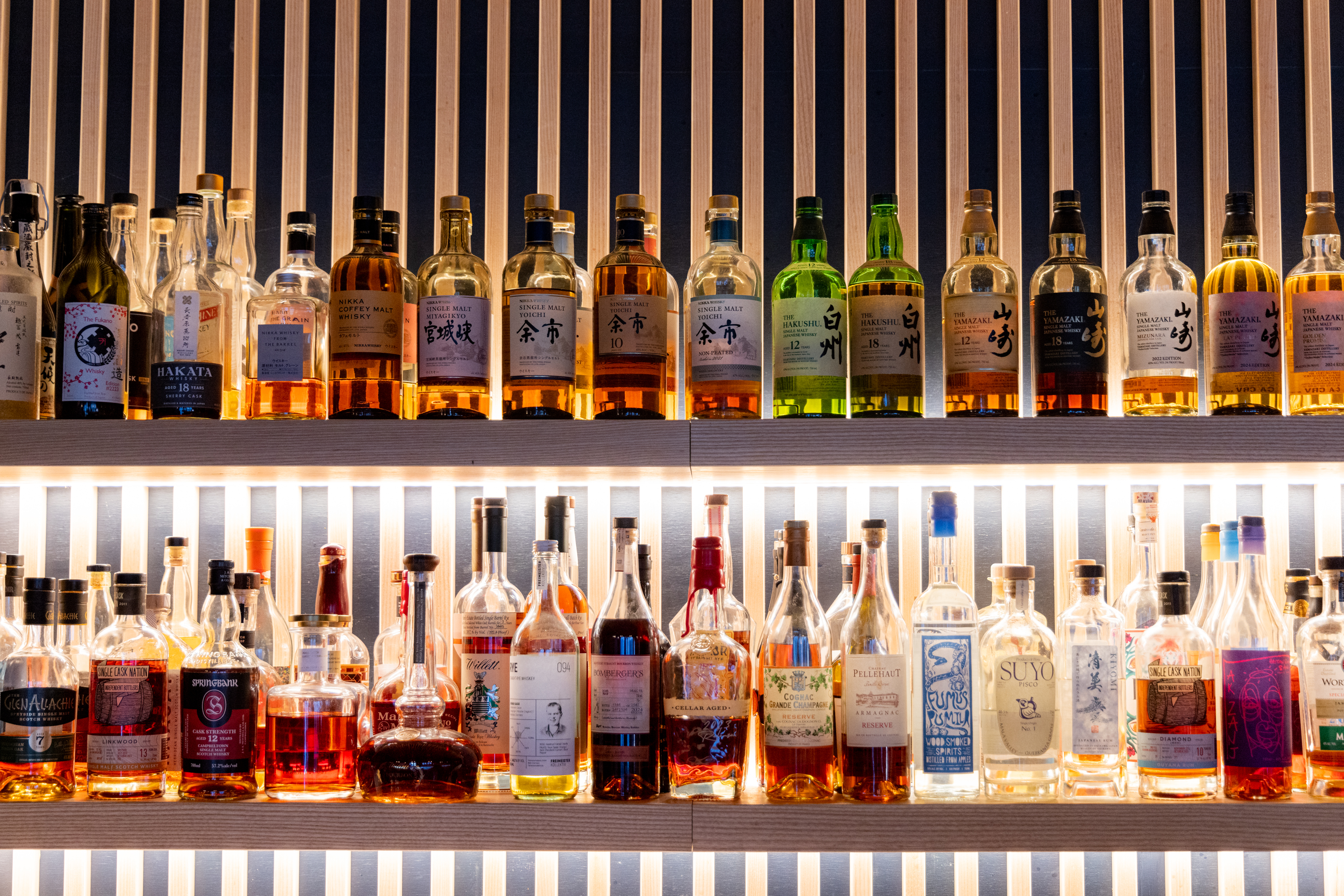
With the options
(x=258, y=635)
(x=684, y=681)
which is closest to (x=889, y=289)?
(x=684, y=681)

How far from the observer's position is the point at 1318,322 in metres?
1.45

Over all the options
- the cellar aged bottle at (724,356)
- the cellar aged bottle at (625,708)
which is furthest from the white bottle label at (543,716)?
the cellar aged bottle at (724,356)

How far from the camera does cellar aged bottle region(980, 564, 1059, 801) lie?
4.71ft

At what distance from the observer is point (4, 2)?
78.4 inches

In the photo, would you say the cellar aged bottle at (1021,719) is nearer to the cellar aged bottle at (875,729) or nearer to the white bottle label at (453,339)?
the cellar aged bottle at (875,729)

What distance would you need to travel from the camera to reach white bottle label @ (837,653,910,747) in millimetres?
1411

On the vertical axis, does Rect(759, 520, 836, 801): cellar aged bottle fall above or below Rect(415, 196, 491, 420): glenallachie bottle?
below

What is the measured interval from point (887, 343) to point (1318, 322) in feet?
1.69

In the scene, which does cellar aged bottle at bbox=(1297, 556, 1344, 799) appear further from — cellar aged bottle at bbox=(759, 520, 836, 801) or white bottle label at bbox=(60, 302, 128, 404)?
white bottle label at bbox=(60, 302, 128, 404)

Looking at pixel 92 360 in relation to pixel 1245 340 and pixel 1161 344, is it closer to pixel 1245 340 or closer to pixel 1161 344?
pixel 1161 344

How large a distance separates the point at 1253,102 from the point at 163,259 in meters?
1.69

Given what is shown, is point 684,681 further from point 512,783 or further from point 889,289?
point 889,289

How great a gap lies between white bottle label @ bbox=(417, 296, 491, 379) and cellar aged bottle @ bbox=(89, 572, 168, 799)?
0.44 m

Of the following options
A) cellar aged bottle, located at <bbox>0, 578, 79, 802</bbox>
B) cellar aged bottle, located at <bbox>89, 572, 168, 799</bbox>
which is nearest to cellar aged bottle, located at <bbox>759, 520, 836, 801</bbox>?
cellar aged bottle, located at <bbox>89, 572, 168, 799</bbox>
